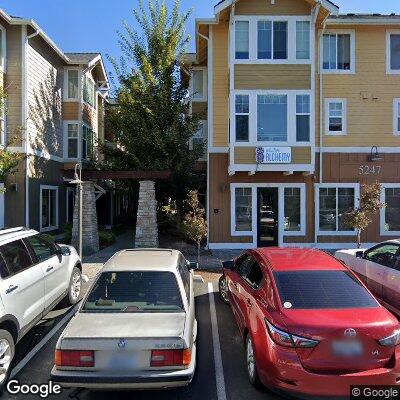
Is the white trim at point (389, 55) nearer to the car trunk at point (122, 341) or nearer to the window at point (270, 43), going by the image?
the window at point (270, 43)

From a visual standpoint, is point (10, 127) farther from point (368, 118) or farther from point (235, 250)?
point (368, 118)

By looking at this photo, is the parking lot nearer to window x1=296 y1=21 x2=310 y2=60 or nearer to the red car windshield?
the red car windshield

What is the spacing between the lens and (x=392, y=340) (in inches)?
165

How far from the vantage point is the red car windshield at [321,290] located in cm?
467

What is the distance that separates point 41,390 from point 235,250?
35.9 ft

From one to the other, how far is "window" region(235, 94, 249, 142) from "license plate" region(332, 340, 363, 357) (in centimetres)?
1134

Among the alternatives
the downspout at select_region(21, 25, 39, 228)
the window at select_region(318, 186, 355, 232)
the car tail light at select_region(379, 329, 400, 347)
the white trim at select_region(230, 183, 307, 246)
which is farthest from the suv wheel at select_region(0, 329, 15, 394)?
the window at select_region(318, 186, 355, 232)

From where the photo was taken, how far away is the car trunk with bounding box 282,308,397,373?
4.07 metres

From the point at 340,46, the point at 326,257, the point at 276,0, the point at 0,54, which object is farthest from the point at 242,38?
the point at 326,257

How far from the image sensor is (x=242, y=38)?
15.0 m

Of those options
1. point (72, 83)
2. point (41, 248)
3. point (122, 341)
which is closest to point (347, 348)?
point (122, 341)

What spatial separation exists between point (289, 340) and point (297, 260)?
5.53 feet
